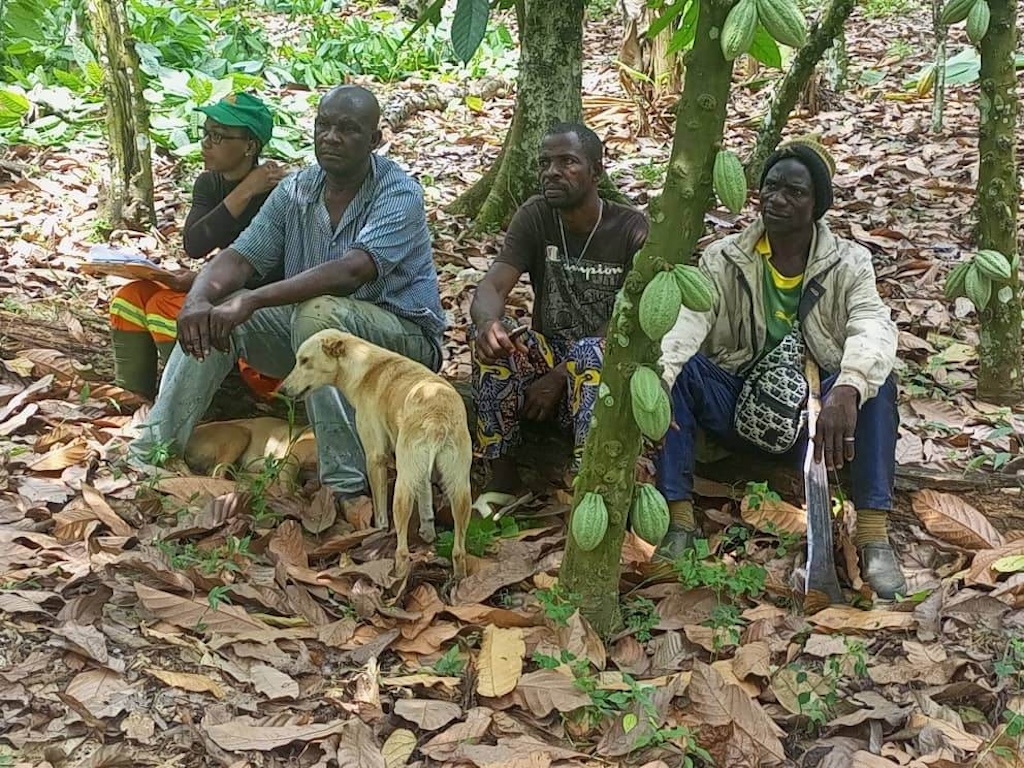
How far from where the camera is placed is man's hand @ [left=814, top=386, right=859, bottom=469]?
3.31m

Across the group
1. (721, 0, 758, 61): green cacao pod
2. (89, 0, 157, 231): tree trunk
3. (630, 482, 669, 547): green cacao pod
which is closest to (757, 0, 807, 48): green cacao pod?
A: (721, 0, 758, 61): green cacao pod

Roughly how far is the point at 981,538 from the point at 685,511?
97cm

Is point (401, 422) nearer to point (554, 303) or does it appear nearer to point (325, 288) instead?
point (325, 288)

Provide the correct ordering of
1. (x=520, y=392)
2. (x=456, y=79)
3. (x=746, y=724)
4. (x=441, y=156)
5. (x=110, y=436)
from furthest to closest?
(x=456, y=79)
(x=441, y=156)
(x=110, y=436)
(x=520, y=392)
(x=746, y=724)

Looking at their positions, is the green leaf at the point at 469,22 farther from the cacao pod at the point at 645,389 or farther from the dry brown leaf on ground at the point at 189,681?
the dry brown leaf on ground at the point at 189,681

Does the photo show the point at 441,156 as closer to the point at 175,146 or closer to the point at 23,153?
the point at 175,146

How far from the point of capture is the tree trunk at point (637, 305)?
260cm

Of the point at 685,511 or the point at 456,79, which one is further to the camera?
the point at 456,79

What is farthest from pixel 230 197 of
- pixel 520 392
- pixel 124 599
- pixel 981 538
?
pixel 981 538

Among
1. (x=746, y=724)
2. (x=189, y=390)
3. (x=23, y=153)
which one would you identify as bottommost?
(x=746, y=724)

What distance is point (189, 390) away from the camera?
411 cm

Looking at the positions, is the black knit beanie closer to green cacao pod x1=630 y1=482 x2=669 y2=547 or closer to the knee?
green cacao pod x1=630 y1=482 x2=669 y2=547

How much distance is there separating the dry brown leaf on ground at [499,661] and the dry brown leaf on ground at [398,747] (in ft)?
0.81

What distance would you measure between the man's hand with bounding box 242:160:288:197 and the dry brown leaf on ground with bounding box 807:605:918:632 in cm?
278
